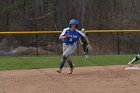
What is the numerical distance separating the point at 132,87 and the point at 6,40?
81.1 feet

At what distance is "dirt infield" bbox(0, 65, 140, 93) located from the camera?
11.2 meters

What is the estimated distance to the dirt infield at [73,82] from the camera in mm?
11198

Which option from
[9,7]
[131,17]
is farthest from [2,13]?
[131,17]

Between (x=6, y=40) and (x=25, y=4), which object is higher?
(x=25, y=4)

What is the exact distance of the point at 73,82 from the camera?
1259cm

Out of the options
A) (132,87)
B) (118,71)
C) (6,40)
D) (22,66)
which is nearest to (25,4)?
(6,40)

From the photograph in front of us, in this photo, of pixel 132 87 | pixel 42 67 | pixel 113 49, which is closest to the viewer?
pixel 132 87

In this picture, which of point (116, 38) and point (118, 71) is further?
point (116, 38)

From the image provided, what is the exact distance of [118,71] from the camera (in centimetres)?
1559

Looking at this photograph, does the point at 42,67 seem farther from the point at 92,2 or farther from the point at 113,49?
the point at 92,2

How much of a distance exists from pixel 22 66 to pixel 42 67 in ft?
3.47

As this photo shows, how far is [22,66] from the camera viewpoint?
18391 mm

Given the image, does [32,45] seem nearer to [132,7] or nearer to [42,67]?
[132,7]

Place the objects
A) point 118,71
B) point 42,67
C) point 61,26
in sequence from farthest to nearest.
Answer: point 61,26 → point 42,67 → point 118,71
